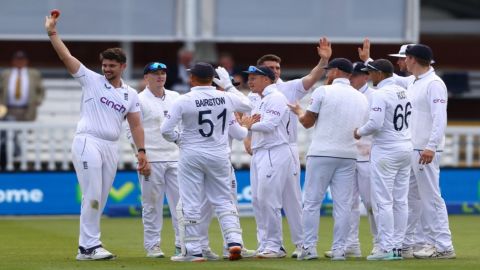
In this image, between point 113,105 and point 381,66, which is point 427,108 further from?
point 113,105

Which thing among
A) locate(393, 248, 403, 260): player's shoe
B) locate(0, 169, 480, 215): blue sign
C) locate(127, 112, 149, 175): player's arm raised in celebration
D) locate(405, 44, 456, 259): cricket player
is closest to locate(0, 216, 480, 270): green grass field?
locate(393, 248, 403, 260): player's shoe

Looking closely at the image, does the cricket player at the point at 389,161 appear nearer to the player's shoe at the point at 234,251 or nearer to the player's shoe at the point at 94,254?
the player's shoe at the point at 234,251

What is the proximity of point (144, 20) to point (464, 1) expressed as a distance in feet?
27.1

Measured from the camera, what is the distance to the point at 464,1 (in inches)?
1200

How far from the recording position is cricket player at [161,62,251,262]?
14219 mm

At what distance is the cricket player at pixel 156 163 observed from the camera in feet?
50.4

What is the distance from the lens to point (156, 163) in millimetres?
15492

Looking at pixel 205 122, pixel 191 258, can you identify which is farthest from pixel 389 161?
pixel 191 258

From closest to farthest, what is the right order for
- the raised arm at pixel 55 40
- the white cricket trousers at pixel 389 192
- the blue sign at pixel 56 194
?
→ the raised arm at pixel 55 40 < the white cricket trousers at pixel 389 192 < the blue sign at pixel 56 194

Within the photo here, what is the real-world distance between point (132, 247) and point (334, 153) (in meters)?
3.50

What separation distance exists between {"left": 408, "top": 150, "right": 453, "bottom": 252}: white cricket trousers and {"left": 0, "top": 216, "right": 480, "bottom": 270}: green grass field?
1.06 ft

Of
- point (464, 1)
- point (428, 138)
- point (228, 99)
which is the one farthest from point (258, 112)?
point (464, 1)

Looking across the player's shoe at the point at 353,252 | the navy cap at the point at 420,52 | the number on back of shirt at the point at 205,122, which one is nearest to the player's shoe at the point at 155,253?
the number on back of shirt at the point at 205,122

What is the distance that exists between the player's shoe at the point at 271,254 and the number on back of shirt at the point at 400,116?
6.79ft
